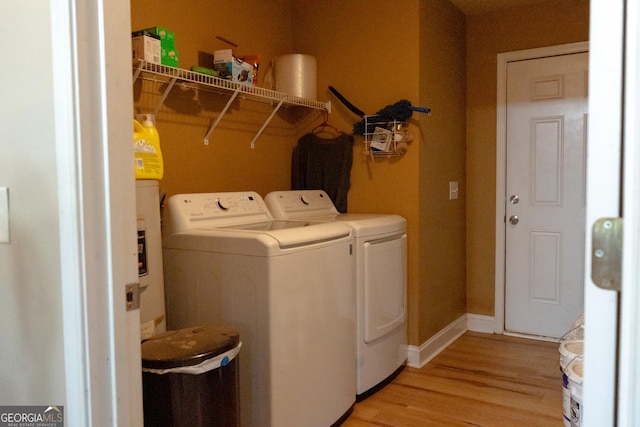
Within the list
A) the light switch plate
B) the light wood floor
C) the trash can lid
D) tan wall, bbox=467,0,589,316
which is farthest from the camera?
tan wall, bbox=467,0,589,316

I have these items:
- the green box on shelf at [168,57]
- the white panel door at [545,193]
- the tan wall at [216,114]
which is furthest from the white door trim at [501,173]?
the green box on shelf at [168,57]

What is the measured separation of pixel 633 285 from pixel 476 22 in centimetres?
350

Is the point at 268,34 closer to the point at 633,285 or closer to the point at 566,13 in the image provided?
the point at 566,13

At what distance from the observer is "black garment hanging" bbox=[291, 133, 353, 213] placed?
324cm

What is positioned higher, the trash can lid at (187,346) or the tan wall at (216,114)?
the tan wall at (216,114)

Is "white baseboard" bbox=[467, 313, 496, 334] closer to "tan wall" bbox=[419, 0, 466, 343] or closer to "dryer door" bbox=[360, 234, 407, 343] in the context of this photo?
"tan wall" bbox=[419, 0, 466, 343]

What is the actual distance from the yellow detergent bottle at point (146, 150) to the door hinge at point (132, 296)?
935 millimetres

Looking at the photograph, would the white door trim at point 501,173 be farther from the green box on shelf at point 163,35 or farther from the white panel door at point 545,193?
the green box on shelf at point 163,35

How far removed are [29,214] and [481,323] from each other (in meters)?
3.41

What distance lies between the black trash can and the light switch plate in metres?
0.60

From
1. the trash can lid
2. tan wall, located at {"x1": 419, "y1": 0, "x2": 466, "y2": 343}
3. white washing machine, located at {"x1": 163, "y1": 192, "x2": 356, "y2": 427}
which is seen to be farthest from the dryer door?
the trash can lid

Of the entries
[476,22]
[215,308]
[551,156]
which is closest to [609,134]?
[215,308]

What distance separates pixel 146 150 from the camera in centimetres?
191

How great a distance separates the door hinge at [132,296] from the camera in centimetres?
99
